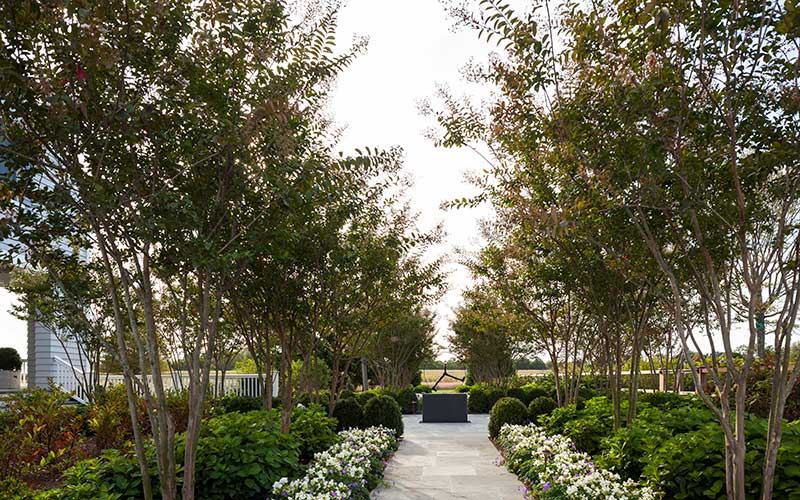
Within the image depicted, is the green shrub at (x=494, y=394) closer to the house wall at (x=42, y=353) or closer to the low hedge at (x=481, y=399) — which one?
the low hedge at (x=481, y=399)

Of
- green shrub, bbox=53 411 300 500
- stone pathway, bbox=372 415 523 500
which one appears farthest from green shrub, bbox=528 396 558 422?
green shrub, bbox=53 411 300 500

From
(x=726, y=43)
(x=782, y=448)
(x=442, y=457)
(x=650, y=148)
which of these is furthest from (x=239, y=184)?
(x=442, y=457)

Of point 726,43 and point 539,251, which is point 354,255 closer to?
point 539,251

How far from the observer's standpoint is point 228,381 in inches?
847

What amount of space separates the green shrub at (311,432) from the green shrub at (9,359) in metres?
14.1

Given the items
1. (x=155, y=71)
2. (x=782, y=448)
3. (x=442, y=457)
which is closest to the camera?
(x=155, y=71)

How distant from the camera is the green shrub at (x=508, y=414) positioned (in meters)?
13.2

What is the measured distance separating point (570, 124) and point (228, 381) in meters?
18.8

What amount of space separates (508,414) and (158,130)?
1026 cm

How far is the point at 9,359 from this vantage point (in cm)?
2033

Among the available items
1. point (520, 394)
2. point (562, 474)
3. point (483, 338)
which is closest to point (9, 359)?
point (520, 394)

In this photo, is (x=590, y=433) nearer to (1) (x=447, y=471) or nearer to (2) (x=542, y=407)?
(1) (x=447, y=471)

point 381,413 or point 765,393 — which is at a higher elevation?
point 765,393

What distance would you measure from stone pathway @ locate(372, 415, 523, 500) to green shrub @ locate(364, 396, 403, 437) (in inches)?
21.8
